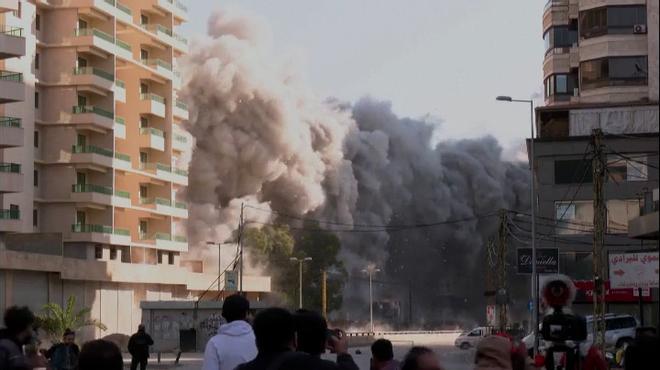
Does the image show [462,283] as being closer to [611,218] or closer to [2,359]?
[611,218]

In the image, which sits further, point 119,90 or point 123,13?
point 123,13

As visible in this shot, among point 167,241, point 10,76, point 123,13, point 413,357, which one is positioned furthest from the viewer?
point 167,241

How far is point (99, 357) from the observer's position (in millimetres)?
6688

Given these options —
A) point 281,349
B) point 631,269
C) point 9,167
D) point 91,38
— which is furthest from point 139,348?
point 91,38

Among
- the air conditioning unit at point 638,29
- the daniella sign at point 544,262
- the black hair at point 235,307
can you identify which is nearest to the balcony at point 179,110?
the air conditioning unit at point 638,29

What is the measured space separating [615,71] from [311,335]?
5863 cm

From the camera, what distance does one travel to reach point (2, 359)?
30.9 feet

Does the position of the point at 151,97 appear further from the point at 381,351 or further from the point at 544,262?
the point at 381,351

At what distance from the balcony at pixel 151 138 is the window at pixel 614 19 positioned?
30031 mm

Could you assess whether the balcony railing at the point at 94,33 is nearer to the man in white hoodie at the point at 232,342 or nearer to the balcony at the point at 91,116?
the balcony at the point at 91,116

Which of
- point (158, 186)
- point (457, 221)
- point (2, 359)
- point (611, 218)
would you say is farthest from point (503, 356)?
point (457, 221)

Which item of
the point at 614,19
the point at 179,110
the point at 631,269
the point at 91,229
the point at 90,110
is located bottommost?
the point at 631,269

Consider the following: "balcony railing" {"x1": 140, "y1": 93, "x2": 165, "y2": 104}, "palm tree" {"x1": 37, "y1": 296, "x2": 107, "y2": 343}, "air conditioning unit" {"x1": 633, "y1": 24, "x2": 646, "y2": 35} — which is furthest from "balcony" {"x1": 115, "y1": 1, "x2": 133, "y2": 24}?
"air conditioning unit" {"x1": 633, "y1": 24, "x2": 646, "y2": 35}

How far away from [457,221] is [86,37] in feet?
210
